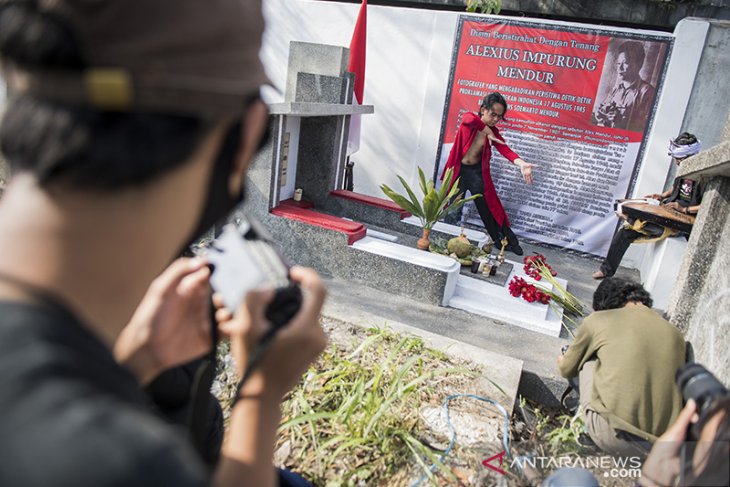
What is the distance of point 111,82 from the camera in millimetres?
611

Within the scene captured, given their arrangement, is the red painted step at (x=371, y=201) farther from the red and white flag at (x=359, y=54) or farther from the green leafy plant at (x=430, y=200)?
the red and white flag at (x=359, y=54)

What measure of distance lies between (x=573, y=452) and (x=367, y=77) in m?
6.94

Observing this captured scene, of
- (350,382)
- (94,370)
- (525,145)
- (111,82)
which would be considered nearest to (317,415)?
(350,382)

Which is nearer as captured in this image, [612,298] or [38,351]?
[38,351]

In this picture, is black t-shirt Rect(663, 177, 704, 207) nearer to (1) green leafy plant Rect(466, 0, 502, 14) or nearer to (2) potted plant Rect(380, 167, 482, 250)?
(2) potted plant Rect(380, 167, 482, 250)

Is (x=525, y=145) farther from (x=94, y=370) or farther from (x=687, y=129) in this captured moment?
(x=94, y=370)

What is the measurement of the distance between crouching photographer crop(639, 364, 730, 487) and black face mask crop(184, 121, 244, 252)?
1.20 m

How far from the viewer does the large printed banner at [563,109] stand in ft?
23.1

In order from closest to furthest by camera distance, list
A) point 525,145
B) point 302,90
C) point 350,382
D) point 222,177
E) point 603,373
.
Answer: point 222,177, point 350,382, point 603,373, point 302,90, point 525,145

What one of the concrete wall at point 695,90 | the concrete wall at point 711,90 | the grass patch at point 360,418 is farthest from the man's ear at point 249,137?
the concrete wall at point 711,90

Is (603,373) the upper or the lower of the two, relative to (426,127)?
lower

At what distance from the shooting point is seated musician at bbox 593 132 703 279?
5.57 metres

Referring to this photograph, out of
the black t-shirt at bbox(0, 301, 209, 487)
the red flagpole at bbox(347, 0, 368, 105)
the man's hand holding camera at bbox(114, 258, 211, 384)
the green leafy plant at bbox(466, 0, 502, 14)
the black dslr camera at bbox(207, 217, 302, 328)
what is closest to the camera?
the black t-shirt at bbox(0, 301, 209, 487)

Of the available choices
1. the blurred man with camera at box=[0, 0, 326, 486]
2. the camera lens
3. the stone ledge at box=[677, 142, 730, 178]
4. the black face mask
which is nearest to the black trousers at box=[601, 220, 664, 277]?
the stone ledge at box=[677, 142, 730, 178]
